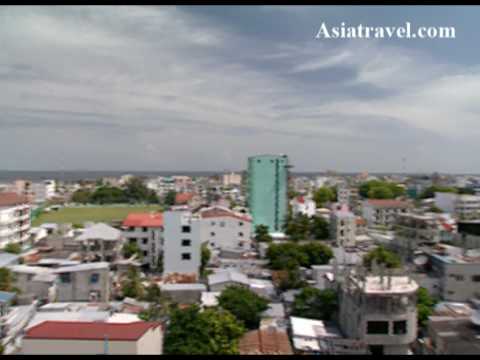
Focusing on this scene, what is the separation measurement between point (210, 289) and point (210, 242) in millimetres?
2761

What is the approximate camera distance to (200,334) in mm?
2609

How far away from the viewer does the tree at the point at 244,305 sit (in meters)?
3.24

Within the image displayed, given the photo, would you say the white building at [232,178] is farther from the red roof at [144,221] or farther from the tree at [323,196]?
the red roof at [144,221]

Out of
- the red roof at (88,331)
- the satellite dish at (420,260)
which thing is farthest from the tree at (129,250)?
the satellite dish at (420,260)

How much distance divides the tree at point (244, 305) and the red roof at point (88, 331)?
3.58 ft

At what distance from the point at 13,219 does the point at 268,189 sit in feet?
15.3

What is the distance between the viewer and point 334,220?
749 cm

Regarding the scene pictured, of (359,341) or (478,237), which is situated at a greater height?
(478,237)

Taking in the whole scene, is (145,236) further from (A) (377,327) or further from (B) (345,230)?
(A) (377,327)

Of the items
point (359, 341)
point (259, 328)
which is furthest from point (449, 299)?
point (259, 328)

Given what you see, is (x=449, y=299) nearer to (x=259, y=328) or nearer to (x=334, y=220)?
(x=259, y=328)

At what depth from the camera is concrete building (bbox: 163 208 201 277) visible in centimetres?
503

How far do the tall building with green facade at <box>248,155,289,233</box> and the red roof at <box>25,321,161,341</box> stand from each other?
6.23 meters

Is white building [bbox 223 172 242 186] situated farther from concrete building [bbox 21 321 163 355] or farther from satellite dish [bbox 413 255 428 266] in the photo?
concrete building [bbox 21 321 163 355]
